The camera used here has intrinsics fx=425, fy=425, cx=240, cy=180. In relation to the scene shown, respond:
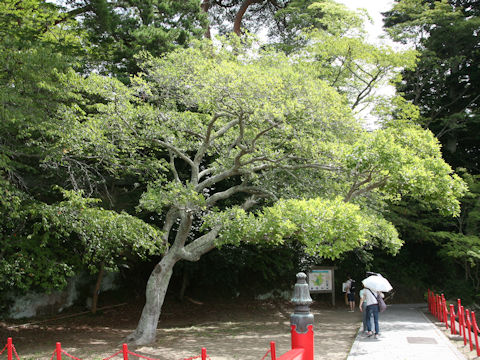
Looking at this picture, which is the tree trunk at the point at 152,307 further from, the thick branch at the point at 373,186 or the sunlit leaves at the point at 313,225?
the thick branch at the point at 373,186

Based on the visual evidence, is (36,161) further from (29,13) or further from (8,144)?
(29,13)

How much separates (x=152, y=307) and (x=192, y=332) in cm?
240

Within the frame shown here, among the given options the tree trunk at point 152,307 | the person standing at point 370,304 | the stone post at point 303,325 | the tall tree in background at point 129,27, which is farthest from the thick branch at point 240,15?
the stone post at point 303,325

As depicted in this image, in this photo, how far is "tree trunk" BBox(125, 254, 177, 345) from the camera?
11.3m

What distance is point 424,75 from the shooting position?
23453mm

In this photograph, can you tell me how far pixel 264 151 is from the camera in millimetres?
11383

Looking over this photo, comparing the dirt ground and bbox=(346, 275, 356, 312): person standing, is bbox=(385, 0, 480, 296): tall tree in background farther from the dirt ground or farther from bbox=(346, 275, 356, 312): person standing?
the dirt ground

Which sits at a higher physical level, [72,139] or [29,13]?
[29,13]

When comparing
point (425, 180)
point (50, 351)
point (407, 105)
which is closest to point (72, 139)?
point (50, 351)

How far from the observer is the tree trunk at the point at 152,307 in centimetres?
1130

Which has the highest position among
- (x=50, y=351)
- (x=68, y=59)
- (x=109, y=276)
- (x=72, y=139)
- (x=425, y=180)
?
(x=68, y=59)

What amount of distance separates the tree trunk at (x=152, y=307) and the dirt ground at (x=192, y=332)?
1.17 ft

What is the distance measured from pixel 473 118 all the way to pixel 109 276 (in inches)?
752

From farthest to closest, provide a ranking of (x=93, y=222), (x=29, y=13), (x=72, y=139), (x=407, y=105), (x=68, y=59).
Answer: (x=407, y=105) → (x=29, y=13) → (x=68, y=59) → (x=72, y=139) → (x=93, y=222)
